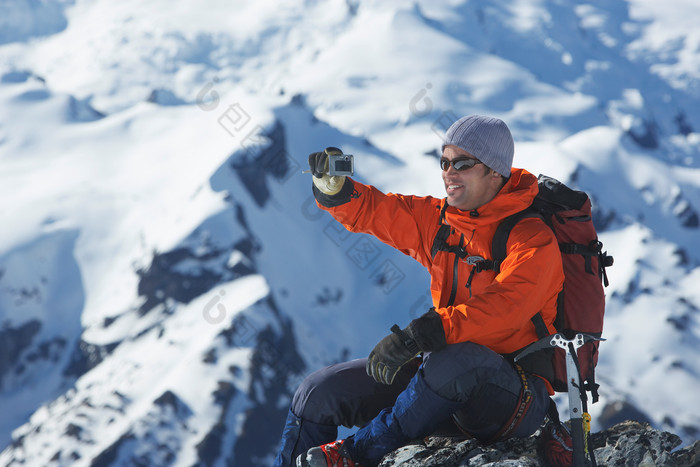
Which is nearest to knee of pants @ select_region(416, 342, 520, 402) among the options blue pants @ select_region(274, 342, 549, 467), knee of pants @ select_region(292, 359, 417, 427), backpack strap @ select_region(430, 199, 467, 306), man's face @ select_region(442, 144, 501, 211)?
blue pants @ select_region(274, 342, 549, 467)

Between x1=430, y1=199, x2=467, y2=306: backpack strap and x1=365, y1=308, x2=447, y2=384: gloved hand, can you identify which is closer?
x1=365, y1=308, x2=447, y2=384: gloved hand

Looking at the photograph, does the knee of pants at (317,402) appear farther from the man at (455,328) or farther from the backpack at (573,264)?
the backpack at (573,264)

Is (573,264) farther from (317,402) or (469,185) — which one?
(317,402)

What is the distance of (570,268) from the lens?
643cm

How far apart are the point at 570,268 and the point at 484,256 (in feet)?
2.70

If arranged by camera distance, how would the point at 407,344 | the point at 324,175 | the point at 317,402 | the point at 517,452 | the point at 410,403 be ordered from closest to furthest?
the point at 407,344 < the point at 410,403 < the point at 517,452 < the point at 317,402 < the point at 324,175

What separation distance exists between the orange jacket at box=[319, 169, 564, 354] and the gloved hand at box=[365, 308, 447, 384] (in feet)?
0.36

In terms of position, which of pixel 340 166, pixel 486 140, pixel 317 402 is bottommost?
pixel 317 402

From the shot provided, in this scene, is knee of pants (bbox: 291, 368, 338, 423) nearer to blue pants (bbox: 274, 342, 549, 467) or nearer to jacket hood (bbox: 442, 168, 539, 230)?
blue pants (bbox: 274, 342, 549, 467)

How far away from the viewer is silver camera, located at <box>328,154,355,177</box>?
7141 millimetres

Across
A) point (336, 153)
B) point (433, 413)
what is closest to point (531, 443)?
point (433, 413)

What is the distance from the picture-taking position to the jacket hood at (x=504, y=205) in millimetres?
6289

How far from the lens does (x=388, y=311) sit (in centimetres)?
19300

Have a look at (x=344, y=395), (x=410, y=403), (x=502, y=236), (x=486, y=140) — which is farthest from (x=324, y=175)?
(x=410, y=403)
